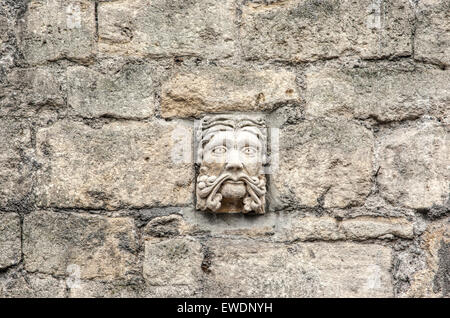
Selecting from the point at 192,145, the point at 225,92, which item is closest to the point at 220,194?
the point at 192,145

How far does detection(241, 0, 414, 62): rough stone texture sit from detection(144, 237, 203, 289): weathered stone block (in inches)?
31.2

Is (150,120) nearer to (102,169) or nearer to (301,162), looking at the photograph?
(102,169)

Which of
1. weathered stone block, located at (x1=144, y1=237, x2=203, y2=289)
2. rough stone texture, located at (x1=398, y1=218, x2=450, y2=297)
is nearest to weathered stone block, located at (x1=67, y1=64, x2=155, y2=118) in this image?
weathered stone block, located at (x1=144, y1=237, x2=203, y2=289)

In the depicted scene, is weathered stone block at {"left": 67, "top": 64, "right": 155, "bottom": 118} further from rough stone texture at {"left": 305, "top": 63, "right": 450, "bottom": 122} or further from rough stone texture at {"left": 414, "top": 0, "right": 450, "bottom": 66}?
rough stone texture at {"left": 414, "top": 0, "right": 450, "bottom": 66}

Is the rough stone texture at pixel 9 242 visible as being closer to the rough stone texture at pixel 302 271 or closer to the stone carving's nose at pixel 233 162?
the rough stone texture at pixel 302 271

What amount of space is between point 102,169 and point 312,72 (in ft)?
2.98

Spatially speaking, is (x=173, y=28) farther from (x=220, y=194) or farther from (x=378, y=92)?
(x=378, y=92)

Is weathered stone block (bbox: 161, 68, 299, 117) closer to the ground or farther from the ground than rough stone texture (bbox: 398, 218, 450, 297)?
farther from the ground

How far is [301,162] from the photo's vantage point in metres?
2.34

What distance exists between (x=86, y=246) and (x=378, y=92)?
1.28 metres

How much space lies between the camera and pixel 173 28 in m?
2.38

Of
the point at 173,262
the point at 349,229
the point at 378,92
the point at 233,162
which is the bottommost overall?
the point at 173,262

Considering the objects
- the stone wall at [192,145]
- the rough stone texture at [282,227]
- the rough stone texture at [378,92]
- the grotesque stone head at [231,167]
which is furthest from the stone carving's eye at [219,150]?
the rough stone texture at [378,92]

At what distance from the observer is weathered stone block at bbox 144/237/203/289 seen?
2303 mm
